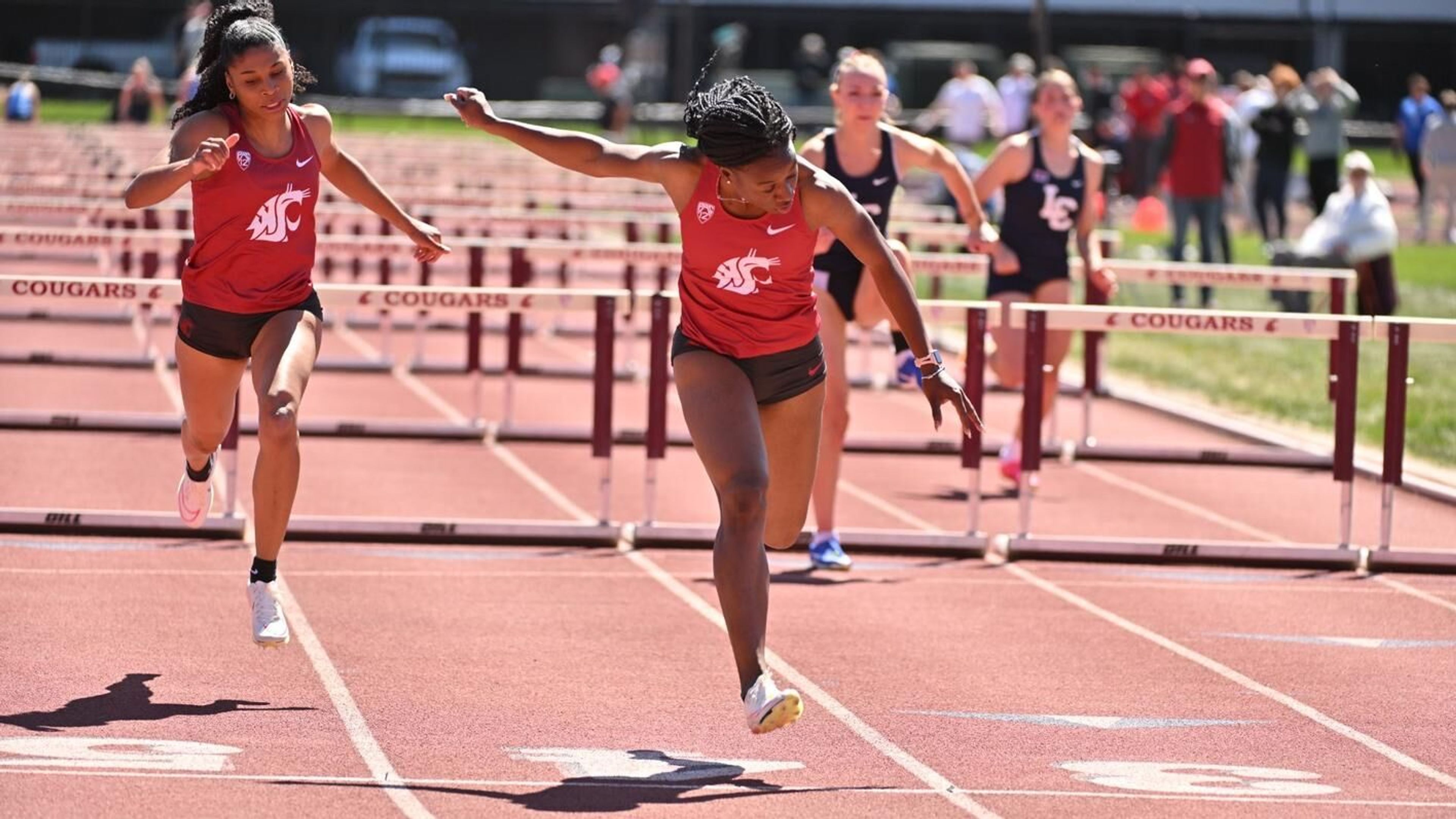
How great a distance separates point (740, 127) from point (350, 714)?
2.09 metres

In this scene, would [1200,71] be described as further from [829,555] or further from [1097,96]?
[1097,96]

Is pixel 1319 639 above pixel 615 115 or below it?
below

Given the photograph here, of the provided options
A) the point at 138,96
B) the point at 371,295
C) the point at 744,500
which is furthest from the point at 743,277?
the point at 138,96

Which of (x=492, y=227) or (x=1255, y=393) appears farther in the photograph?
(x=492, y=227)

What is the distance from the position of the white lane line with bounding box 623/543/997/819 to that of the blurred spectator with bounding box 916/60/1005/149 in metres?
23.1

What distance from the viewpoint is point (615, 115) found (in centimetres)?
4197

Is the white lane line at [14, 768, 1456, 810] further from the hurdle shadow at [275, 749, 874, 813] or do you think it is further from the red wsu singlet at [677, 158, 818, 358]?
the red wsu singlet at [677, 158, 818, 358]

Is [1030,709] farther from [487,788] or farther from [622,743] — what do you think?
[487,788]

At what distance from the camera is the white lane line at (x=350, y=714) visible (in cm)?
629

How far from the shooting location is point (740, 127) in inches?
266

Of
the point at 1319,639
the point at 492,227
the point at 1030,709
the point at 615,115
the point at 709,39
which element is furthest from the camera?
the point at 709,39

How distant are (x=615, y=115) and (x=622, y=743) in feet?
116

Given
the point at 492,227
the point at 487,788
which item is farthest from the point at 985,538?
the point at 492,227

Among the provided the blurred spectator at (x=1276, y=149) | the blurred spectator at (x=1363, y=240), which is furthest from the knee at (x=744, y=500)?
the blurred spectator at (x=1276, y=149)
